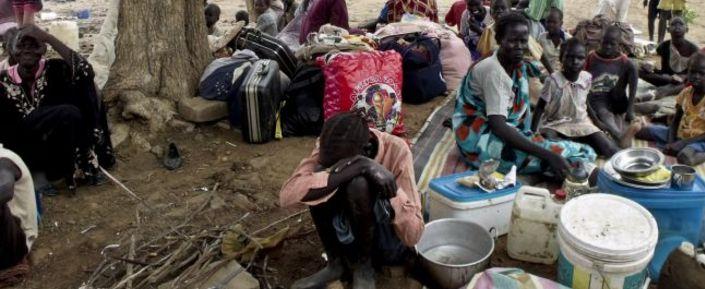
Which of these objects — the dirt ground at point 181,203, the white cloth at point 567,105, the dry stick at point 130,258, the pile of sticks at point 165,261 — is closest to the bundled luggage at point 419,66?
the dirt ground at point 181,203

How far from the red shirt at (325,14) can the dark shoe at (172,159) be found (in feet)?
6.70

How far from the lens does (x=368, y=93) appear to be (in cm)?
470

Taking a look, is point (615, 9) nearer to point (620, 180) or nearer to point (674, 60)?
point (674, 60)

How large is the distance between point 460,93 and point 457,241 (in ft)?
3.87

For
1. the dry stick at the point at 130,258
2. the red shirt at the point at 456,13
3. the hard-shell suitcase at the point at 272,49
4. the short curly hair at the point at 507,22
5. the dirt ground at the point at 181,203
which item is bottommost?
the dirt ground at the point at 181,203

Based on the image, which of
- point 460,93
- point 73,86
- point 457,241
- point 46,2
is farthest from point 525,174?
point 46,2

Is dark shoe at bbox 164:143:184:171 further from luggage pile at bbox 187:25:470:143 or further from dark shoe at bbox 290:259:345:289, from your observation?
dark shoe at bbox 290:259:345:289

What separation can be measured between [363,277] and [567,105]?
7.21 feet

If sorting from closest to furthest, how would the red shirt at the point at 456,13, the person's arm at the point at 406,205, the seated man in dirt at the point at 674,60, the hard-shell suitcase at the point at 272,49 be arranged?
the person's arm at the point at 406,205 < the hard-shell suitcase at the point at 272,49 < the seated man in dirt at the point at 674,60 < the red shirt at the point at 456,13

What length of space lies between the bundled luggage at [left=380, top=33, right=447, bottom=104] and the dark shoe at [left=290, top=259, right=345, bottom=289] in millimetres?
2861

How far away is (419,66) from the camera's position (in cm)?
543

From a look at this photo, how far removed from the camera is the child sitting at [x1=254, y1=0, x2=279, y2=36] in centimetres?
635

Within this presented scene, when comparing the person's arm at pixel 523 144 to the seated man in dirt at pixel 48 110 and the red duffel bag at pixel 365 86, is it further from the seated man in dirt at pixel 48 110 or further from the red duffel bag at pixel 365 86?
the seated man in dirt at pixel 48 110

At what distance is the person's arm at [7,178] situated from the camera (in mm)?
2908
